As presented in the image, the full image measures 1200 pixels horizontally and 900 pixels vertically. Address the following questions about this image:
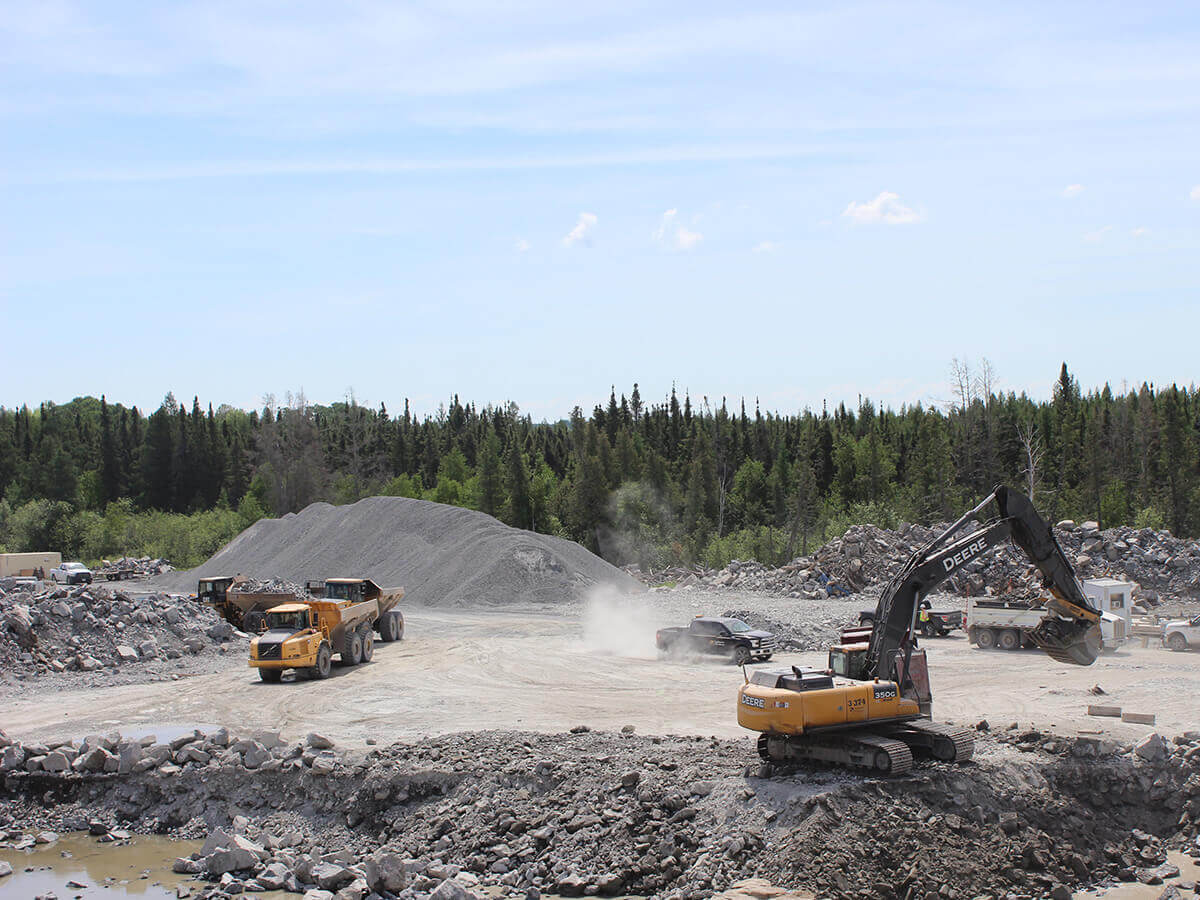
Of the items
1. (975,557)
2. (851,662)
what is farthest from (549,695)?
(975,557)

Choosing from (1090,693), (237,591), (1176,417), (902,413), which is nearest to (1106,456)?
(1176,417)

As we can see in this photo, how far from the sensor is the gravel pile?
1366 centimetres

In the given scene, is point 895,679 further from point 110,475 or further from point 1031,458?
point 110,475

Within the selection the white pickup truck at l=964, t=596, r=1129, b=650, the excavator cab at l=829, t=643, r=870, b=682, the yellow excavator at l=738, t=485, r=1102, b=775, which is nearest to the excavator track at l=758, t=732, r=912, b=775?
the yellow excavator at l=738, t=485, r=1102, b=775

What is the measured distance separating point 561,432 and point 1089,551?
81263 mm

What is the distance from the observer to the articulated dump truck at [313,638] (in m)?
26.4

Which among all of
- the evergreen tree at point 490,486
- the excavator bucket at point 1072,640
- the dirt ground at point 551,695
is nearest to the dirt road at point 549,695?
the dirt ground at point 551,695

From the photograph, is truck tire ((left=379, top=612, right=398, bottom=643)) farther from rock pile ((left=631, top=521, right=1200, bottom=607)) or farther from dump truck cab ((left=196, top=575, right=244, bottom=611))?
rock pile ((left=631, top=521, right=1200, bottom=607))

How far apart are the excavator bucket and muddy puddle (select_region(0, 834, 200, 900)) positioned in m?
13.8

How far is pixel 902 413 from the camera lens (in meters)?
132

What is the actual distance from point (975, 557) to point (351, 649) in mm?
18981

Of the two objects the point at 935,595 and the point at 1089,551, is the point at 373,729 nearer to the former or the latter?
the point at 935,595

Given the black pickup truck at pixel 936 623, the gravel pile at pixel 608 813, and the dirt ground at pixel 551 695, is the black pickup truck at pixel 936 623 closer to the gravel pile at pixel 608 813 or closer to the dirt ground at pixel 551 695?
the dirt ground at pixel 551 695

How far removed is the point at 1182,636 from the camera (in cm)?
3034
